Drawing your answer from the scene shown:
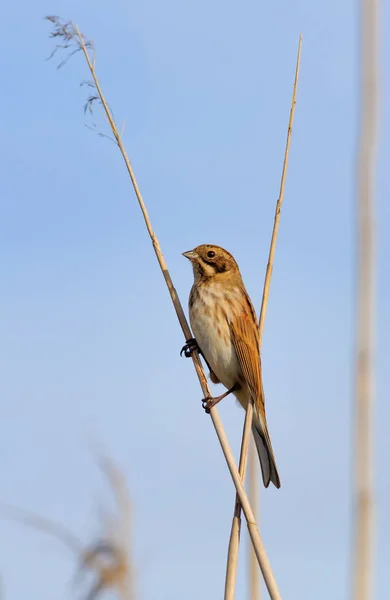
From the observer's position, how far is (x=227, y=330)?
5.55 m

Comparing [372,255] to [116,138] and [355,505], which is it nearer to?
[355,505]

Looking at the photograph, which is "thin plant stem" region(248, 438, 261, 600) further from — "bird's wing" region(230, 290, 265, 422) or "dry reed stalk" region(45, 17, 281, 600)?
"bird's wing" region(230, 290, 265, 422)

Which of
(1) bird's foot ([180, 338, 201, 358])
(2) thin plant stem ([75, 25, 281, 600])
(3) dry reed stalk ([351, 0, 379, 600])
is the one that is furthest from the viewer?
(1) bird's foot ([180, 338, 201, 358])

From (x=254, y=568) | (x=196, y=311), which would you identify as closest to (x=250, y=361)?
(x=196, y=311)

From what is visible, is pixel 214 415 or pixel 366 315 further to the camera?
pixel 214 415

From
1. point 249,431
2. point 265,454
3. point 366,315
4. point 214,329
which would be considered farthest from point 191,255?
point 366,315

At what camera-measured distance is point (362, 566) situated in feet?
6.97

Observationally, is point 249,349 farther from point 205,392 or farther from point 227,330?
point 205,392

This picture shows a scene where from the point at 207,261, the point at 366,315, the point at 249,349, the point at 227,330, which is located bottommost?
the point at 249,349

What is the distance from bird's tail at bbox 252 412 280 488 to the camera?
5117mm

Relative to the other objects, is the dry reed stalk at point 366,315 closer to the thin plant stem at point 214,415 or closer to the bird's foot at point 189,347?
the thin plant stem at point 214,415

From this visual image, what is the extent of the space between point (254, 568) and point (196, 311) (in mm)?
1958

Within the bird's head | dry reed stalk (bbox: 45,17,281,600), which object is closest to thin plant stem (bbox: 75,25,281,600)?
dry reed stalk (bbox: 45,17,281,600)

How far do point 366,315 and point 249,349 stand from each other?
3.37 metres
